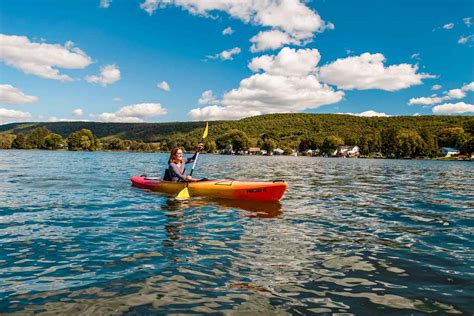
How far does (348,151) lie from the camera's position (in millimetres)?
161500

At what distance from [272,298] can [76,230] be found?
20.6 ft

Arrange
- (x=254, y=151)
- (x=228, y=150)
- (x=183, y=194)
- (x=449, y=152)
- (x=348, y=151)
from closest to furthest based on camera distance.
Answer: (x=183, y=194) → (x=449, y=152) → (x=228, y=150) → (x=348, y=151) → (x=254, y=151)

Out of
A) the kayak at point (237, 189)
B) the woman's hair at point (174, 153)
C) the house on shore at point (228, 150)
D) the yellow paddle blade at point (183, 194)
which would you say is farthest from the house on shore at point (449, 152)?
the yellow paddle blade at point (183, 194)

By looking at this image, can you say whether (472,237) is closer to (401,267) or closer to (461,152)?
(401,267)

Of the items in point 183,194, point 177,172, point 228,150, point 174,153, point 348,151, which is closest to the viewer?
point 183,194

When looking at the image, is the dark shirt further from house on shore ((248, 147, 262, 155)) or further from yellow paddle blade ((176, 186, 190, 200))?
house on shore ((248, 147, 262, 155))

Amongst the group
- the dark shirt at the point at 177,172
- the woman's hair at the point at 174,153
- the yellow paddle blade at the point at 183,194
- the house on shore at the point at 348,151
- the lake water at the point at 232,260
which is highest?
the house on shore at the point at 348,151

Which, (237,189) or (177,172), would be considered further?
(177,172)

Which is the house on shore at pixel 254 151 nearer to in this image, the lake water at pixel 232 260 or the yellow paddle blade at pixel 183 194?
the yellow paddle blade at pixel 183 194

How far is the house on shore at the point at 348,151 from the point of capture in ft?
514

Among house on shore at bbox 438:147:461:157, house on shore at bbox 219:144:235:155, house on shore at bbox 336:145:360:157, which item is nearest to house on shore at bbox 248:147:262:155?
→ house on shore at bbox 219:144:235:155

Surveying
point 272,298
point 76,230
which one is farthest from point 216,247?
point 76,230

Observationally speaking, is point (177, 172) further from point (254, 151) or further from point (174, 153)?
point (254, 151)

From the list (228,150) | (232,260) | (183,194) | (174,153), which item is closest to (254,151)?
(228,150)
